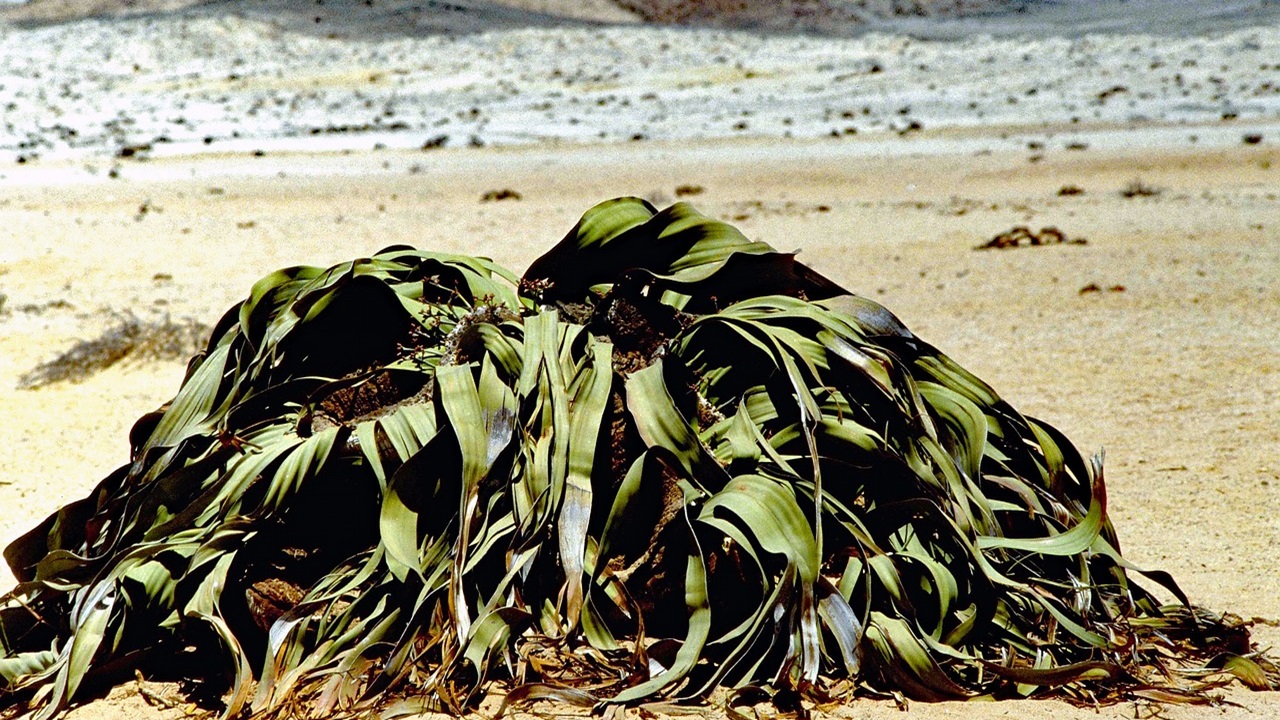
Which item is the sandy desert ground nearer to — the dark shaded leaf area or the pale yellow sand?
the pale yellow sand

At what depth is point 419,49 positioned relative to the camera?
26.3 meters

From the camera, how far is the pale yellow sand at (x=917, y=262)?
11.5ft

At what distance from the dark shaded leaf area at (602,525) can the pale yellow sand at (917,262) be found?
0.46ft

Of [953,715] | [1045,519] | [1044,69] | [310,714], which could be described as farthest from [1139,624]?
[1044,69]

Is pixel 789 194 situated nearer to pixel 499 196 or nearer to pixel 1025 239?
pixel 499 196

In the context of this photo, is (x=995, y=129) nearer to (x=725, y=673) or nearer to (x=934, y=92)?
(x=934, y=92)

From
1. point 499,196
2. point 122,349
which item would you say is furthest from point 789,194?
point 122,349

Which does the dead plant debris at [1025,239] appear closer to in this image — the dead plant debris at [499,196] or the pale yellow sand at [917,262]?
the pale yellow sand at [917,262]

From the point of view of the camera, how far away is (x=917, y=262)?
736 centimetres

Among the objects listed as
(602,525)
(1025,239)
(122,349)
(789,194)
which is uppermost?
(602,525)

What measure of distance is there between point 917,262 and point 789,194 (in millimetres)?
4248

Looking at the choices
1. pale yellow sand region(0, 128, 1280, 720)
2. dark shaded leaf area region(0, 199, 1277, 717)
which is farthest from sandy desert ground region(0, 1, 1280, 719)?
dark shaded leaf area region(0, 199, 1277, 717)

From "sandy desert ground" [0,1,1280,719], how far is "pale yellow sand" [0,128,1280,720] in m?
0.02

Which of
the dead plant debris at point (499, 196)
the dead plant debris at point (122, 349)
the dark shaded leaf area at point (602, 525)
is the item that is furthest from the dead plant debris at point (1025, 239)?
the dark shaded leaf area at point (602, 525)
